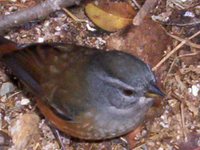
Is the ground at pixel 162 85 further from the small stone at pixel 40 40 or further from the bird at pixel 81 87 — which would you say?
the bird at pixel 81 87

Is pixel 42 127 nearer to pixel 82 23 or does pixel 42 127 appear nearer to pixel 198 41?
pixel 82 23

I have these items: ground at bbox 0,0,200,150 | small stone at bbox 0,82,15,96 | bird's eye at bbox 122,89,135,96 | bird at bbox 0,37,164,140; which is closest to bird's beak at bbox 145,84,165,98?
bird at bbox 0,37,164,140

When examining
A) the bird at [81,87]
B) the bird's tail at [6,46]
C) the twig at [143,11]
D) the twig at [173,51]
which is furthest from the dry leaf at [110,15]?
the bird's tail at [6,46]

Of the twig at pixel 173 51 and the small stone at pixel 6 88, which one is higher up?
the twig at pixel 173 51

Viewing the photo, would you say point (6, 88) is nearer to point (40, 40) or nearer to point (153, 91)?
point (40, 40)

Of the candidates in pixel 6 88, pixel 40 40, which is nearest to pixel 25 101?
pixel 6 88

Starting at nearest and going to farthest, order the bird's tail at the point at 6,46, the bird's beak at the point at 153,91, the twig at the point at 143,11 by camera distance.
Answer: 1. the bird's beak at the point at 153,91
2. the bird's tail at the point at 6,46
3. the twig at the point at 143,11

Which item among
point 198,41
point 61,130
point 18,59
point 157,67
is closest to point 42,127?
point 61,130
